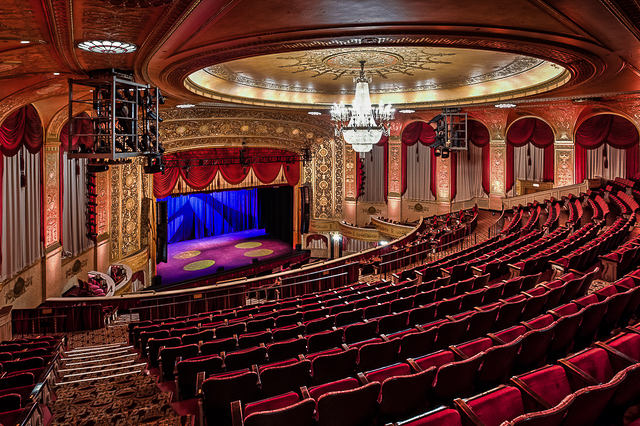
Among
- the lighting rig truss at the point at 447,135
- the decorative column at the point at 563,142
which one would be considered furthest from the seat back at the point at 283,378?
the decorative column at the point at 563,142

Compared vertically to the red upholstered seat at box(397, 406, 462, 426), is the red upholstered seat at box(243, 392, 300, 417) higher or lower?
lower

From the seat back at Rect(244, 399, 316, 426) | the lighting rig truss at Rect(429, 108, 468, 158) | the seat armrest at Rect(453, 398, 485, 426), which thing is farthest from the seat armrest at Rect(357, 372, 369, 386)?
the lighting rig truss at Rect(429, 108, 468, 158)

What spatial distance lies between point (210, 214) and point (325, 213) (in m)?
6.50

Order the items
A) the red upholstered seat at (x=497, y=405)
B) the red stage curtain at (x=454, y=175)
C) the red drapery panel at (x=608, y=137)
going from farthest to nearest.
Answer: the red stage curtain at (x=454, y=175) < the red drapery panel at (x=608, y=137) < the red upholstered seat at (x=497, y=405)

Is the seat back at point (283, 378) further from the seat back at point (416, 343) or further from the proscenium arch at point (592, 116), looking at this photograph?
the proscenium arch at point (592, 116)

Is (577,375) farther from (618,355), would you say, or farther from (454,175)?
(454,175)

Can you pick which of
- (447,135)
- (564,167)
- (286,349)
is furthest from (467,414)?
(564,167)

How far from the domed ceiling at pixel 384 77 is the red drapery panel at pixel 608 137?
187 inches

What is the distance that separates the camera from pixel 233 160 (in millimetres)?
15961

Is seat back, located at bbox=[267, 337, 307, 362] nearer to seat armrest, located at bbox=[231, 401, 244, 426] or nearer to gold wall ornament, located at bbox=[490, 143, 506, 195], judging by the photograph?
seat armrest, located at bbox=[231, 401, 244, 426]

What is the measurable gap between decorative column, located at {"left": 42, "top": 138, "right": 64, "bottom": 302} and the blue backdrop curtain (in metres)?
9.37

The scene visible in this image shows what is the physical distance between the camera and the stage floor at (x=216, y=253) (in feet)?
50.6

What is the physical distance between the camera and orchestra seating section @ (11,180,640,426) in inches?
89.1

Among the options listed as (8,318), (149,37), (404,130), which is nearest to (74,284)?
(8,318)
